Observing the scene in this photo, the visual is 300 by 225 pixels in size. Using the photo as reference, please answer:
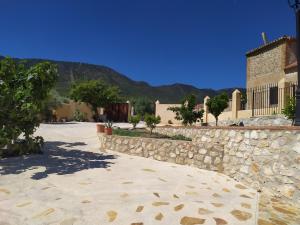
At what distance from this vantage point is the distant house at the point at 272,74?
1478 centimetres

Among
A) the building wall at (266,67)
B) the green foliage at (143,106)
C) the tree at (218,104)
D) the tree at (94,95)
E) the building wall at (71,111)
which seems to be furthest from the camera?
the green foliage at (143,106)

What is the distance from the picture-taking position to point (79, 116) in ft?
95.4

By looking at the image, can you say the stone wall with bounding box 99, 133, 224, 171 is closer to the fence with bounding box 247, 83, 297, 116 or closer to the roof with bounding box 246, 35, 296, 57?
the fence with bounding box 247, 83, 297, 116

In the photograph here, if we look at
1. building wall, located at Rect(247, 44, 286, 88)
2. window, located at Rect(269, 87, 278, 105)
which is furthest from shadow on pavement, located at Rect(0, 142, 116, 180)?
building wall, located at Rect(247, 44, 286, 88)

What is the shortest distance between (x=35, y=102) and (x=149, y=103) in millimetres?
29066

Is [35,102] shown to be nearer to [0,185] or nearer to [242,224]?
[0,185]

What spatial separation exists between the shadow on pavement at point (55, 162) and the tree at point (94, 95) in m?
19.8

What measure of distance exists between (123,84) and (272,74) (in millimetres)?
54566

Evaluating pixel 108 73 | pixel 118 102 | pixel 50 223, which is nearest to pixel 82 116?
pixel 118 102

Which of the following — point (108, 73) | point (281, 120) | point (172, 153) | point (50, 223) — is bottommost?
point (50, 223)

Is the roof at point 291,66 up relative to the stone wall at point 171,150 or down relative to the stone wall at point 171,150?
up

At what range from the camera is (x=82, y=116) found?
96.6 feet

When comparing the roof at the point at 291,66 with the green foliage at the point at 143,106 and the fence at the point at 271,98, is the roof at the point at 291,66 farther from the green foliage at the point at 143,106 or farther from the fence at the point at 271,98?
→ the green foliage at the point at 143,106

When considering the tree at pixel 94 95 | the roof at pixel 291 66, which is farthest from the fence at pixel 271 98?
the tree at pixel 94 95
